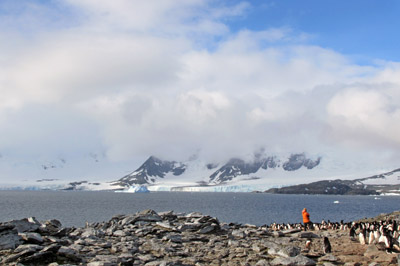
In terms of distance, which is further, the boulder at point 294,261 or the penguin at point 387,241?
the penguin at point 387,241

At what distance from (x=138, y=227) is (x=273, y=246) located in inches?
322

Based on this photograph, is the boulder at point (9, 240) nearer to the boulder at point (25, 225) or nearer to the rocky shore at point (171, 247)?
the rocky shore at point (171, 247)

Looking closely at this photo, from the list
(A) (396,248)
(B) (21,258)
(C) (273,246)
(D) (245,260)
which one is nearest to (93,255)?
(B) (21,258)

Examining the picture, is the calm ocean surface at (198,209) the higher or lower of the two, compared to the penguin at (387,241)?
lower

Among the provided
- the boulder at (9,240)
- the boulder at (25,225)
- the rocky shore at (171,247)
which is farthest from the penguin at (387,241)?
the boulder at (25,225)

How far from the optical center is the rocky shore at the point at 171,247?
1319 cm

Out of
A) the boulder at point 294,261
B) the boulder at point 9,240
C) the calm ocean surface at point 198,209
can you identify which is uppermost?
the boulder at point 9,240

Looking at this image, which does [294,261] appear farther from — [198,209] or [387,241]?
[198,209]

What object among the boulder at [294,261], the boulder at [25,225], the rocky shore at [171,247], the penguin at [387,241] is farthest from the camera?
the boulder at [25,225]

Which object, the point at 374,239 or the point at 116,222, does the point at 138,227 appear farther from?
the point at 374,239

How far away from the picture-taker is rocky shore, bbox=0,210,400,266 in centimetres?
1319

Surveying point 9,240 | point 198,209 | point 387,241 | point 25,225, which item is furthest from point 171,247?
point 198,209

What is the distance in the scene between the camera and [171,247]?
16.0 m

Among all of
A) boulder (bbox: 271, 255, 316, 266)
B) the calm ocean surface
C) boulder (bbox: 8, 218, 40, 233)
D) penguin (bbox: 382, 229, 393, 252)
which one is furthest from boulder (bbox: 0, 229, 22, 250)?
the calm ocean surface
